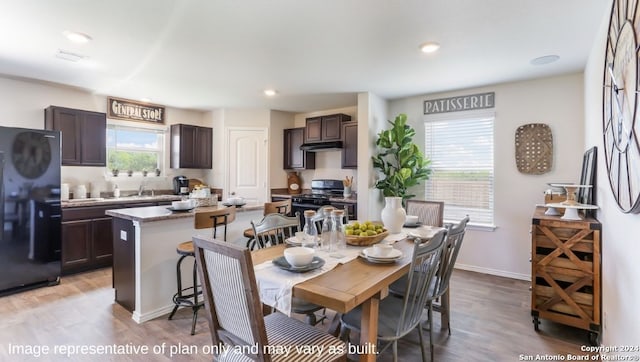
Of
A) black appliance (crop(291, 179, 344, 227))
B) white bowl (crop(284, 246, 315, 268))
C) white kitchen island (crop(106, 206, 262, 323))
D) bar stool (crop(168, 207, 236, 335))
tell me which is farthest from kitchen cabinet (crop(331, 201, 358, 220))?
white bowl (crop(284, 246, 315, 268))

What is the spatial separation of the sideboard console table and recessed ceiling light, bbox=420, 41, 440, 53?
173cm

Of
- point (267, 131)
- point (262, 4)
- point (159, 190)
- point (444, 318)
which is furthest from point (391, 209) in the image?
point (159, 190)

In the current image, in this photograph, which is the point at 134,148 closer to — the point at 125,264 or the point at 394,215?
the point at 125,264

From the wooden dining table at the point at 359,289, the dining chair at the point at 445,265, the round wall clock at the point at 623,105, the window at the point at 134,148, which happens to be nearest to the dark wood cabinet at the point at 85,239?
the window at the point at 134,148

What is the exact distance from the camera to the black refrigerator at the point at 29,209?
3287mm

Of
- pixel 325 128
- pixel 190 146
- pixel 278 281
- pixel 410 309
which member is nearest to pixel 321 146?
pixel 325 128

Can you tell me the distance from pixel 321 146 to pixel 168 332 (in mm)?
3597

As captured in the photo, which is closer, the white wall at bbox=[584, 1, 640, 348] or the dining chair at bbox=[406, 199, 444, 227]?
the white wall at bbox=[584, 1, 640, 348]

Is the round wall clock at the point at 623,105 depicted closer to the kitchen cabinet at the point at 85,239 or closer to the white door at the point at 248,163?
the white door at the point at 248,163

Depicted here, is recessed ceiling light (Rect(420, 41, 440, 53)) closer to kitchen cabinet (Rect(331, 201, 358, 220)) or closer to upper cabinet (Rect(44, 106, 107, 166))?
kitchen cabinet (Rect(331, 201, 358, 220))

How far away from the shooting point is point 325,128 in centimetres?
538

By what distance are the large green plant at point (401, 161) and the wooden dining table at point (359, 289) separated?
262cm

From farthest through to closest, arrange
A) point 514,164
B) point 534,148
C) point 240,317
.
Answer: point 514,164
point 534,148
point 240,317

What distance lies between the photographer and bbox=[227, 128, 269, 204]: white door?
5.82m
